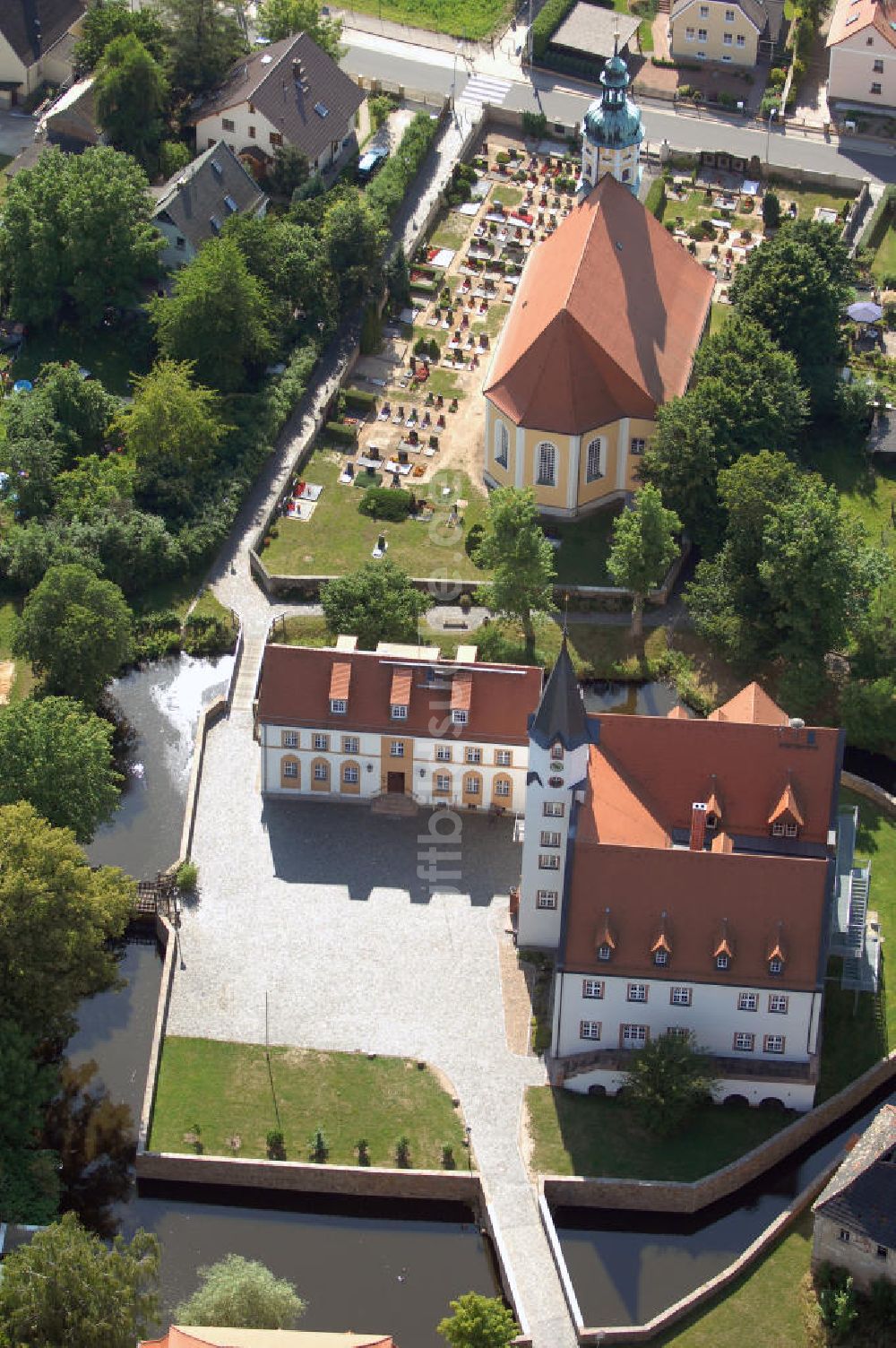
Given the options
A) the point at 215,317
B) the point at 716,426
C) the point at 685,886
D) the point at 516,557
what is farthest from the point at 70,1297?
the point at 215,317

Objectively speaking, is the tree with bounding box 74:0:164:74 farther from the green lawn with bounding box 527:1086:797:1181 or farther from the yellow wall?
the green lawn with bounding box 527:1086:797:1181

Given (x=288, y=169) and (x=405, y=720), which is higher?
(x=288, y=169)

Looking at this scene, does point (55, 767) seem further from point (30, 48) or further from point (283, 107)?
point (30, 48)

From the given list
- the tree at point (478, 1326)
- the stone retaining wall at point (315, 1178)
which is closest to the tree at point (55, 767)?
the stone retaining wall at point (315, 1178)

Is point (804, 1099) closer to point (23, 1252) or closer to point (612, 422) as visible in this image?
point (23, 1252)

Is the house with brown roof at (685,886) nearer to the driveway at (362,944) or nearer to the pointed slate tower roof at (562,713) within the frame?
the pointed slate tower roof at (562,713)

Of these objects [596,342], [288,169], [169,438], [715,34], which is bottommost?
[169,438]

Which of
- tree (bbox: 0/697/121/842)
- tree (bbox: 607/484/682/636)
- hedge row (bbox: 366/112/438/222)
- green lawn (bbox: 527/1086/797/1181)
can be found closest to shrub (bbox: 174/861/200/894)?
tree (bbox: 0/697/121/842)
